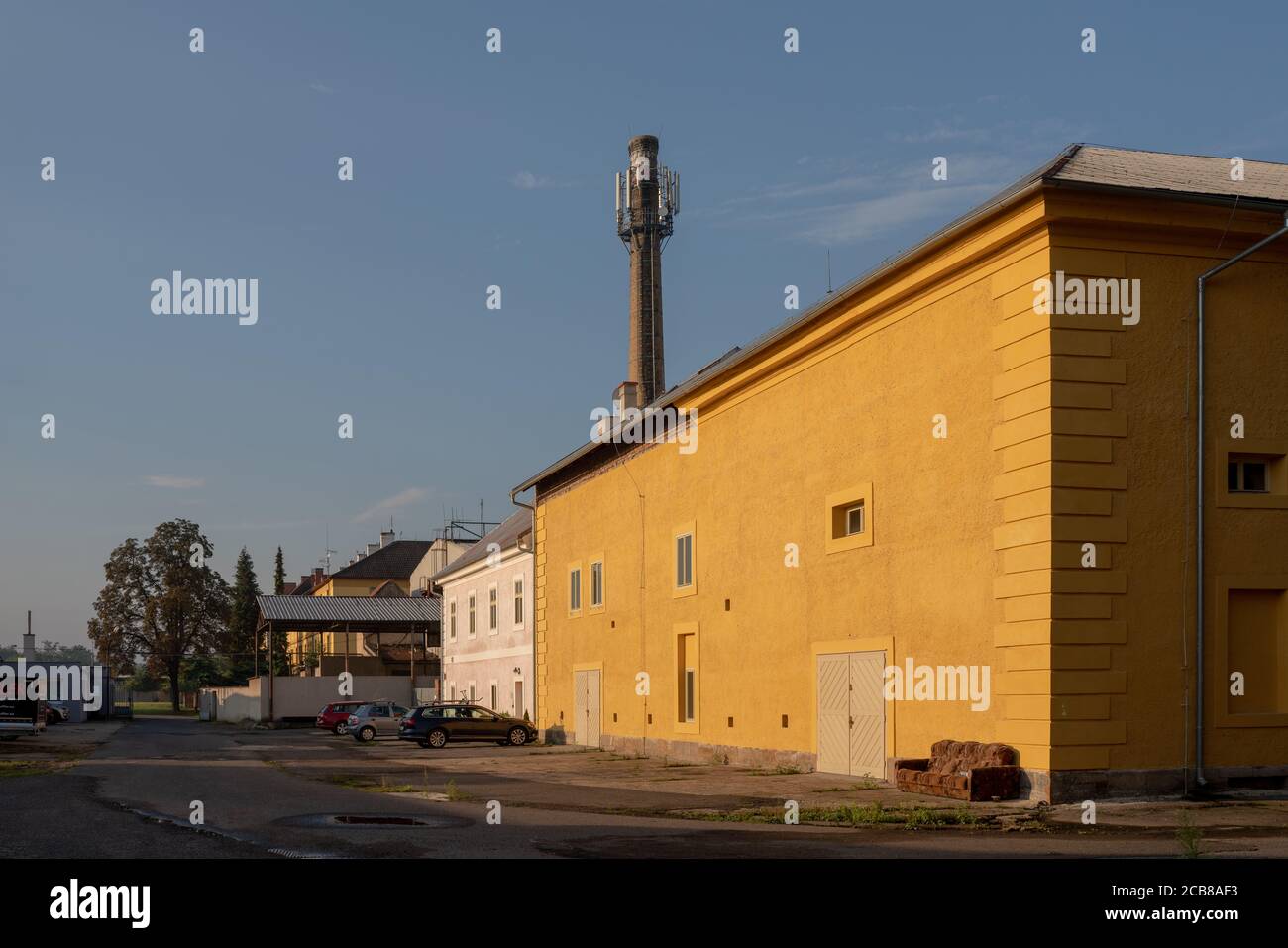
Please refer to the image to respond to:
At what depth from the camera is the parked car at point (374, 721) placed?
153ft

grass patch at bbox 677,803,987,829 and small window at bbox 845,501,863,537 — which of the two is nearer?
grass patch at bbox 677,803,987,829

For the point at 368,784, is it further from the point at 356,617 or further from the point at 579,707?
the point at 356,617

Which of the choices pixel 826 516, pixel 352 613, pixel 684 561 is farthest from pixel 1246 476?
pixel 352 613

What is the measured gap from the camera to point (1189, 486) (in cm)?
1681

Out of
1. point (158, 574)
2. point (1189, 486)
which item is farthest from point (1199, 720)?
point (158, 574)

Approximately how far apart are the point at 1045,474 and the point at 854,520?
5.69m

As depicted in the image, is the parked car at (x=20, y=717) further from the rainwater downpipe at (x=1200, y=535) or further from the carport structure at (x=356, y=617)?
the rainwater downpipe at (x=1200, y=535)

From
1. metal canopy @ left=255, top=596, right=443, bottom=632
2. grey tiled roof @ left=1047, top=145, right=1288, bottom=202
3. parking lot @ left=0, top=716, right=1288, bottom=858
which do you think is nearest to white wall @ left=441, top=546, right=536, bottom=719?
metal canopy @ left=255, top=596, right=443, bottom=632

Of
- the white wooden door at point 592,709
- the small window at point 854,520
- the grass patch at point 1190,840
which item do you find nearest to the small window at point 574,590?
the white wooden door at point 592,709

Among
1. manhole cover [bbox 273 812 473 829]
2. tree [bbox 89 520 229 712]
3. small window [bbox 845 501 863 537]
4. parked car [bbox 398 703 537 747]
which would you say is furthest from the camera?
tree [bbox 89 520 229 712]

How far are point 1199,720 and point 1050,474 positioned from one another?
3693mm

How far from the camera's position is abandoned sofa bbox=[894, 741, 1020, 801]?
16.1 metres

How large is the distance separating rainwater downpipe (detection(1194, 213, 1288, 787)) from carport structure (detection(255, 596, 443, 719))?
47062mm

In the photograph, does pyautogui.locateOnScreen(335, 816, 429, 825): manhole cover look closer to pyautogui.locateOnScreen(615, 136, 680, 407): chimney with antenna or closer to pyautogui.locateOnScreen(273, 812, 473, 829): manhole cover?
pyautogui.locateOnScreen(273, 812, 473, 829): manhole cover
